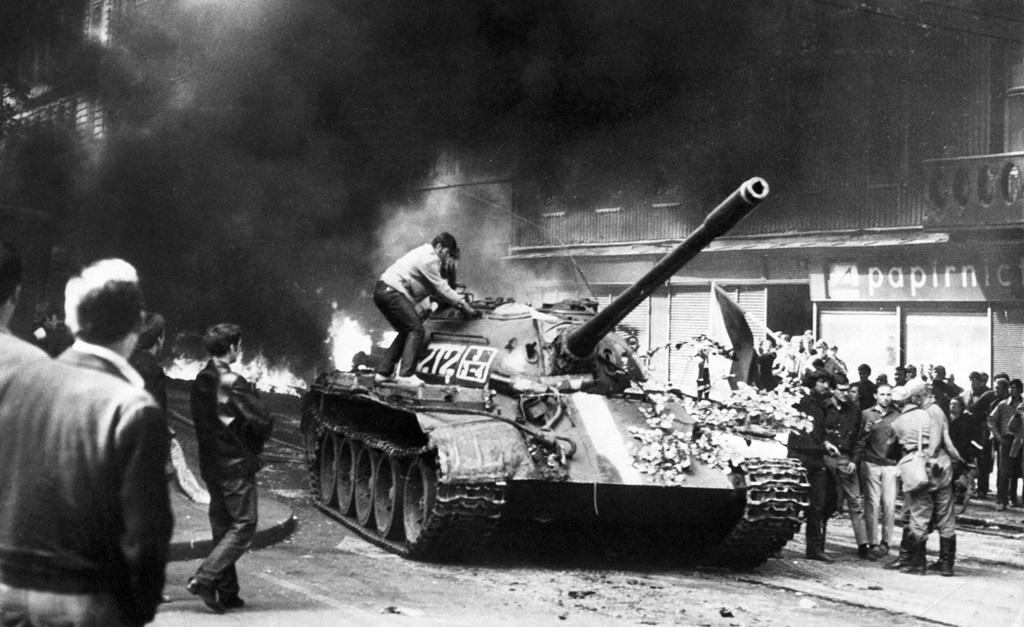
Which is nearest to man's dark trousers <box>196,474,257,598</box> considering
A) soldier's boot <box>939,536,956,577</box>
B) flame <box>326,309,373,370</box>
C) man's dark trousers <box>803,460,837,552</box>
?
man's dark trousers <box>803,460,837,552</box>

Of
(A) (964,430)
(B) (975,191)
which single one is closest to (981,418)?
(A) (964,430)

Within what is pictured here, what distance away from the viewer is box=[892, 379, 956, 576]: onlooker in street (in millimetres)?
10258

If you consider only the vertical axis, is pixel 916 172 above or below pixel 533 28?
below

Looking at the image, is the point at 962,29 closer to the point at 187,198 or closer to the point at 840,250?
the point at 840,250

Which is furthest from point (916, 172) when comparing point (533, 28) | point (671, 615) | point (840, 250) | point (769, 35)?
point (671, 615)

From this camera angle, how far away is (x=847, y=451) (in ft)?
37.3

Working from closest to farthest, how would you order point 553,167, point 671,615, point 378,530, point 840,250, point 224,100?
point 671,615 < point 378,530 < point 840,250 < point 224,100 < point 553,167

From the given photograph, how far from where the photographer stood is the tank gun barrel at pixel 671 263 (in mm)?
9055

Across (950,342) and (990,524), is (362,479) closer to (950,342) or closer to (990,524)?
(990,524)

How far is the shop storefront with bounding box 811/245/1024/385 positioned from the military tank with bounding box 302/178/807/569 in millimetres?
10319

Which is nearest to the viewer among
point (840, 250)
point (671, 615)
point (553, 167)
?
point (671, 615)

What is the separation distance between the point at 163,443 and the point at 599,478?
6408 millimetres

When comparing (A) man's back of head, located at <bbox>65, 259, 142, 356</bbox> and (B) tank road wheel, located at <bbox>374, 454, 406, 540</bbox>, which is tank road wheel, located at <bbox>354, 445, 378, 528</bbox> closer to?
(B) tank road wheel, located at <bbox>374, 454, 406, 540</bbox>

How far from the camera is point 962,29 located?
802 inches
